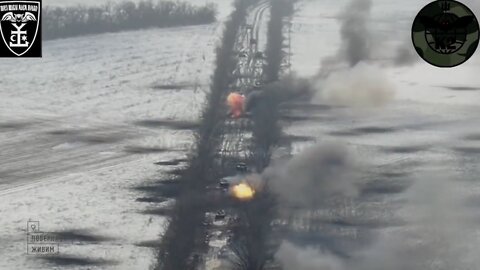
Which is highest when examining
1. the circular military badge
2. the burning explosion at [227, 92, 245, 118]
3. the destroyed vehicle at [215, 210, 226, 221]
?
the circular military badge

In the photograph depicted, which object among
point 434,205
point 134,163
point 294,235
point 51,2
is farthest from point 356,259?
point 51,2

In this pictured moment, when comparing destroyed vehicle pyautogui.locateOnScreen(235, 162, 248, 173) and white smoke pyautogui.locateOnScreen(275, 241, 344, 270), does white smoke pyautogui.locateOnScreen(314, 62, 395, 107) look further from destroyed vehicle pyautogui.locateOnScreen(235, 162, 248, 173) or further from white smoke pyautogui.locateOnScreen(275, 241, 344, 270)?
white smoke pyautogui.locateOnScreen(275, 241, 344, 270)

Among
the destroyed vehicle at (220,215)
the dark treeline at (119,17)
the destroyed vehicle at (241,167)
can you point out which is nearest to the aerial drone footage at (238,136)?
the destroyed vehicle at (220,215)

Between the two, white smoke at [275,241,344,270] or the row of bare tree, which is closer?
white smoke at [275,241,344,270]

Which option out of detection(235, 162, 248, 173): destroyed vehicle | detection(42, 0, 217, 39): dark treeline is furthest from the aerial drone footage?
detection(235, 162, 248, 173): destroyed vehicle

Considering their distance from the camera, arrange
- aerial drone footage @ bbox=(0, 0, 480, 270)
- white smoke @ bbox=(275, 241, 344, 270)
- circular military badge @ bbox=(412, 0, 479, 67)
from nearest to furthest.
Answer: circular military badge @ bbox=(412, 0, 479, 67)
white smoke @ bbox=(275, 241, 344, 270)
aerial drone footage @ bbox=(0, 0, 480, 270)

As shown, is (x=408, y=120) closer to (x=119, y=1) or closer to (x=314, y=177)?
(x=314, y=177)
